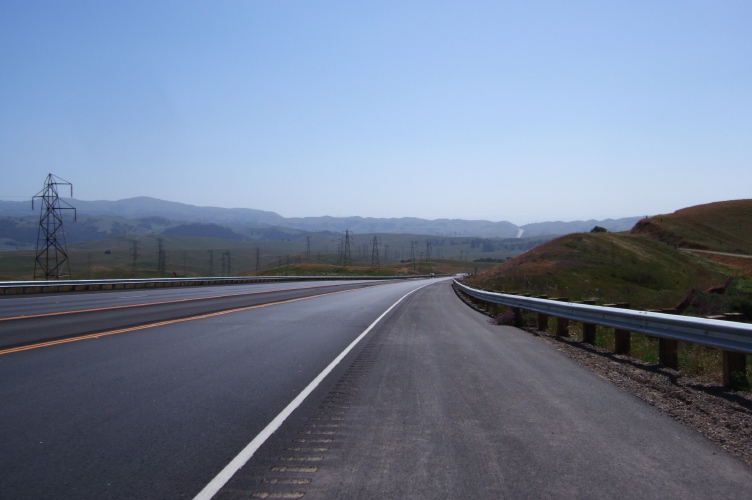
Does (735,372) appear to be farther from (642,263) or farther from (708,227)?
(708,227)

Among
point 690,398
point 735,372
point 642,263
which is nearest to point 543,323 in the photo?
point 735,372

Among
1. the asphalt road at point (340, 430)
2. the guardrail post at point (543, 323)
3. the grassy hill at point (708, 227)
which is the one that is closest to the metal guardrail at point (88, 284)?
the asphalt road at point (340, 430)

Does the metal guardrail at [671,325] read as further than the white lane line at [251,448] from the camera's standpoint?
Yes

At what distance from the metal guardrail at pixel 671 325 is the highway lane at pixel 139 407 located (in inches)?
206

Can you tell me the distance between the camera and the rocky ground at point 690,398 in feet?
19.6

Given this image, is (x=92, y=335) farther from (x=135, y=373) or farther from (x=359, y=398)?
(x=359, y=398)

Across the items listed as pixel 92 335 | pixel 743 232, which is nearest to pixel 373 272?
pixel 743 232

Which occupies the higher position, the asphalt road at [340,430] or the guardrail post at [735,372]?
the guardrail post at [735,372]

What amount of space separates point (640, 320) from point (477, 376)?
3047 mm

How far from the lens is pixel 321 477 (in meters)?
4.74

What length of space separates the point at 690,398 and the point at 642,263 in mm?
66568

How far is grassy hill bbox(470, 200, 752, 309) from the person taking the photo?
53125 millimetres

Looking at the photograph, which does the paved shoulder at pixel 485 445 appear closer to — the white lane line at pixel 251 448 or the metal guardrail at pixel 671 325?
the white lane line at pixel 251 448

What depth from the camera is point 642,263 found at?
6806cm
